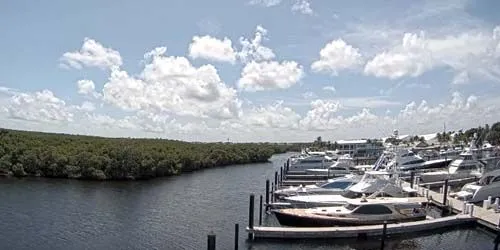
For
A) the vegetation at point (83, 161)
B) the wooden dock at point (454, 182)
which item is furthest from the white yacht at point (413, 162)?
the vegetation at point (83, 161)

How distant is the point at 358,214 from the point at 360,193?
8.04 m

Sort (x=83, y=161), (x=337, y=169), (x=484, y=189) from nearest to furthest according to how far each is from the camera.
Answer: (x=484, y=189) → (x=337, y=169) → (x=83, y=161)

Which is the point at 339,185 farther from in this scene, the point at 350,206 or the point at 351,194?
the point at 350,206

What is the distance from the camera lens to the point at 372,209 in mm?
41688

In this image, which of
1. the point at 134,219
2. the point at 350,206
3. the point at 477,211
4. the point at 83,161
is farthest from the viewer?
the point at 83,161

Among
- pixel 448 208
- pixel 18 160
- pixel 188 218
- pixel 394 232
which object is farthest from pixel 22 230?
pixel 18 160

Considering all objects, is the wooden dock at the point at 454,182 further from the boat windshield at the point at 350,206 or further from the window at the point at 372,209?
the boat windshield at the point at 350,206

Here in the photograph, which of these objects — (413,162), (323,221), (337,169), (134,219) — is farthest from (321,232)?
(337,169)

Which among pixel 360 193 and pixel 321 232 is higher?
pixel 360 193

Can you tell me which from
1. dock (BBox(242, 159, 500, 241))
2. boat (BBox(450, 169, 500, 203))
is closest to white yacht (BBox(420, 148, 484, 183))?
boat (BBox(450, 169, 500, 203))

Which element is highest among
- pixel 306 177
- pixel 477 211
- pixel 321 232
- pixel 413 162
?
pixel 413 162

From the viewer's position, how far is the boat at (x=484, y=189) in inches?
1938

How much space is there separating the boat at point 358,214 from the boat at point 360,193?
127 inches

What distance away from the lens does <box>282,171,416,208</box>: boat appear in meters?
47.7
